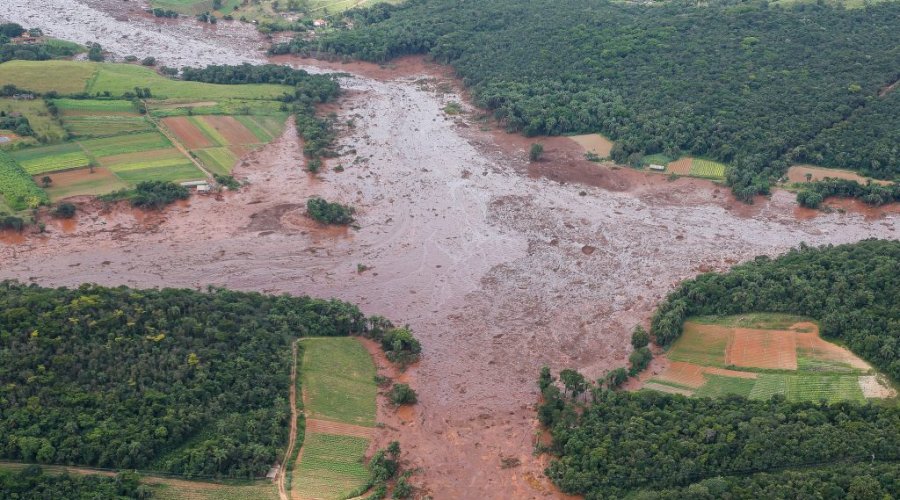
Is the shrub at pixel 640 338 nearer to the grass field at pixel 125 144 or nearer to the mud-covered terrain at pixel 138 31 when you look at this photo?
the grass field at pixel 125 144

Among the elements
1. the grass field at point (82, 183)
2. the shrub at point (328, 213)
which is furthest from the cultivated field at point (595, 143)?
the grass field at point (82, 183)

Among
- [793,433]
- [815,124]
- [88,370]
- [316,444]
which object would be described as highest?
[815,124]

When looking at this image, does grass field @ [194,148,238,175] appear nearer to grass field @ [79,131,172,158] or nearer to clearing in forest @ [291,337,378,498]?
grass field @ [79,131,172,158]

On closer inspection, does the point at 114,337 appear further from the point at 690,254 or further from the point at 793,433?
the point at 690,254

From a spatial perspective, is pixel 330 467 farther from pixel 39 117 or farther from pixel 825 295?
pixel 39 117

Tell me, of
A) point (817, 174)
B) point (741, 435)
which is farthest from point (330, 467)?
point (817, 174)

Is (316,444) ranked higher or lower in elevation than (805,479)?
lower

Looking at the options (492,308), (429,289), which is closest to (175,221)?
(429,289)

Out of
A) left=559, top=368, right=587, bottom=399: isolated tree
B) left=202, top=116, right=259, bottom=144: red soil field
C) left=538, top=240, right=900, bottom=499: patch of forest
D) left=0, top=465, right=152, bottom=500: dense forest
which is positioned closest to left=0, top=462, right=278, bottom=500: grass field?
left=0, top=465, right=152, bottom=500: dense forest
